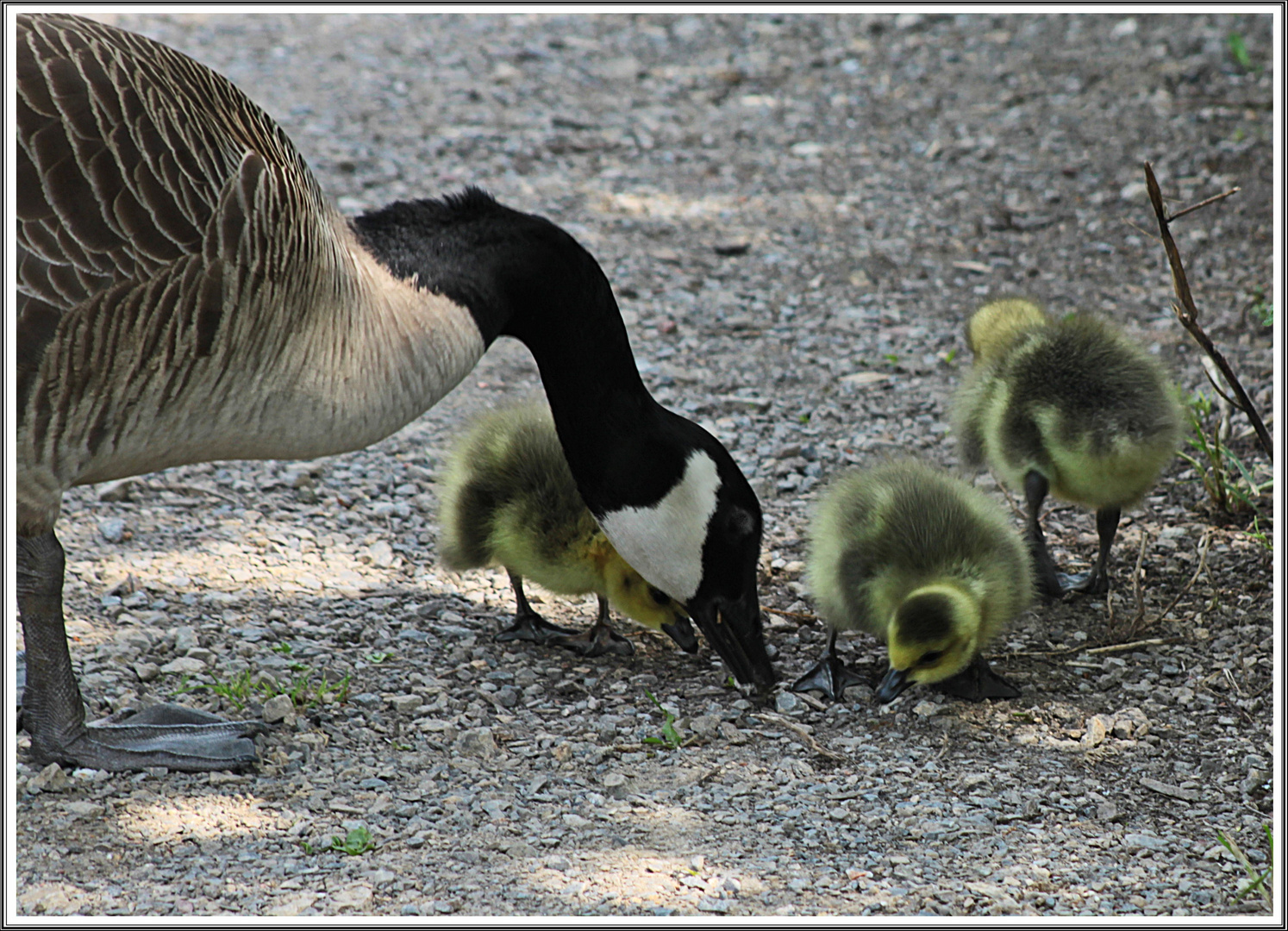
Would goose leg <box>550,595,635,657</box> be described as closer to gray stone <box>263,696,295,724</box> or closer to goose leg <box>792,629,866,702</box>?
goose leg <box>792,629,866,702</box>

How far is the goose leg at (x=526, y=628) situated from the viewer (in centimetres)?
411

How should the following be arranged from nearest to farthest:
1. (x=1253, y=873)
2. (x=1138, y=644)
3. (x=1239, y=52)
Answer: (x=1253, y=873), (x=1138, y=644), (x=1239, y=52)

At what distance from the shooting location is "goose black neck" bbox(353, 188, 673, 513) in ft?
11.7

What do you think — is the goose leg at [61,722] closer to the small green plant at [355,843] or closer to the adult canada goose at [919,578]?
the small green plant at [355,843]

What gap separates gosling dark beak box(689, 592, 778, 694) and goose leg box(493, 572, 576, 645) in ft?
2.02

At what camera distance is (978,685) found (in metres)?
3.74

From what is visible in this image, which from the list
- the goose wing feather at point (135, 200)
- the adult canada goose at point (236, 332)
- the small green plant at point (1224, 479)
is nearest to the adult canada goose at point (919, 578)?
Result: the adult canada goose at point (236, 332)

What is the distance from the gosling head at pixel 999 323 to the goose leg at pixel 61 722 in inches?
105

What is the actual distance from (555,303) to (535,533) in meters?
0.70

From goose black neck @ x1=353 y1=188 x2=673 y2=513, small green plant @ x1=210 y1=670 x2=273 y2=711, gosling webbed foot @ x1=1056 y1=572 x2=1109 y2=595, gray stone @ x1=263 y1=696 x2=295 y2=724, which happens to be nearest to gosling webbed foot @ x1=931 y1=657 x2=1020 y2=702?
gosling webbed foot @ x1=1056 y1=572 x2=1109 y2=595

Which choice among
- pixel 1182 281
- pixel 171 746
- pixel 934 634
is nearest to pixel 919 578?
pixel 934 634

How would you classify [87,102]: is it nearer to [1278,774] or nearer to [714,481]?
[714,481]

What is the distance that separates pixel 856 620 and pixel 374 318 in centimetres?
154

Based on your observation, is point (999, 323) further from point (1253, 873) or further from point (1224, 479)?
point (1253, 873)
